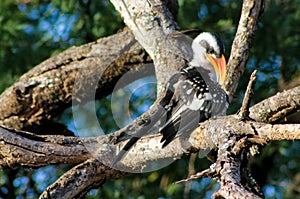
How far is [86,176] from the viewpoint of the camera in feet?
11.0

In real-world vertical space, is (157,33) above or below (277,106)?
above

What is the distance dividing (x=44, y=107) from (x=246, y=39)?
1495mm

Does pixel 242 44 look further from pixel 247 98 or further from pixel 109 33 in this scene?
pixel 109 33

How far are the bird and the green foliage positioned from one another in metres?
1.60

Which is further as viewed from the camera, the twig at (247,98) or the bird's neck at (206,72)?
the bird's neck at (206,72)

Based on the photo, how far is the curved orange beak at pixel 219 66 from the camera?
162 inches

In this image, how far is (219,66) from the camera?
14.0 ft

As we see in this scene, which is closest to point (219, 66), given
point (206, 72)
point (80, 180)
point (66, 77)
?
point (206, 72)

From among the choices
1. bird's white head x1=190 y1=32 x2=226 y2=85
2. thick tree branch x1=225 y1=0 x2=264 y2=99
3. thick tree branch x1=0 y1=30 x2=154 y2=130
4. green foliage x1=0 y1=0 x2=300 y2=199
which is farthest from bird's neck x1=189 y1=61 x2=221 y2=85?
green foliage x1=0 y1=0 x2=300 y2=199

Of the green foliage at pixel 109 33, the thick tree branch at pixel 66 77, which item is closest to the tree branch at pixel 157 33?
the thick tree branch at pixel 66 77

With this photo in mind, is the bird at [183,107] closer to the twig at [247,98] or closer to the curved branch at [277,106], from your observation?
the curved branch at [277,106]

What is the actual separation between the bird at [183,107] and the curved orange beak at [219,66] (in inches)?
1.0

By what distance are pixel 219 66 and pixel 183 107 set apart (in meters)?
0.67

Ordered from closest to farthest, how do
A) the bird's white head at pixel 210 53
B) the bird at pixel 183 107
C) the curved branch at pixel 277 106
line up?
the curved branch at pixel 277 106
the bird at pixel 183 107
the bird's white head at pixel 210 53
